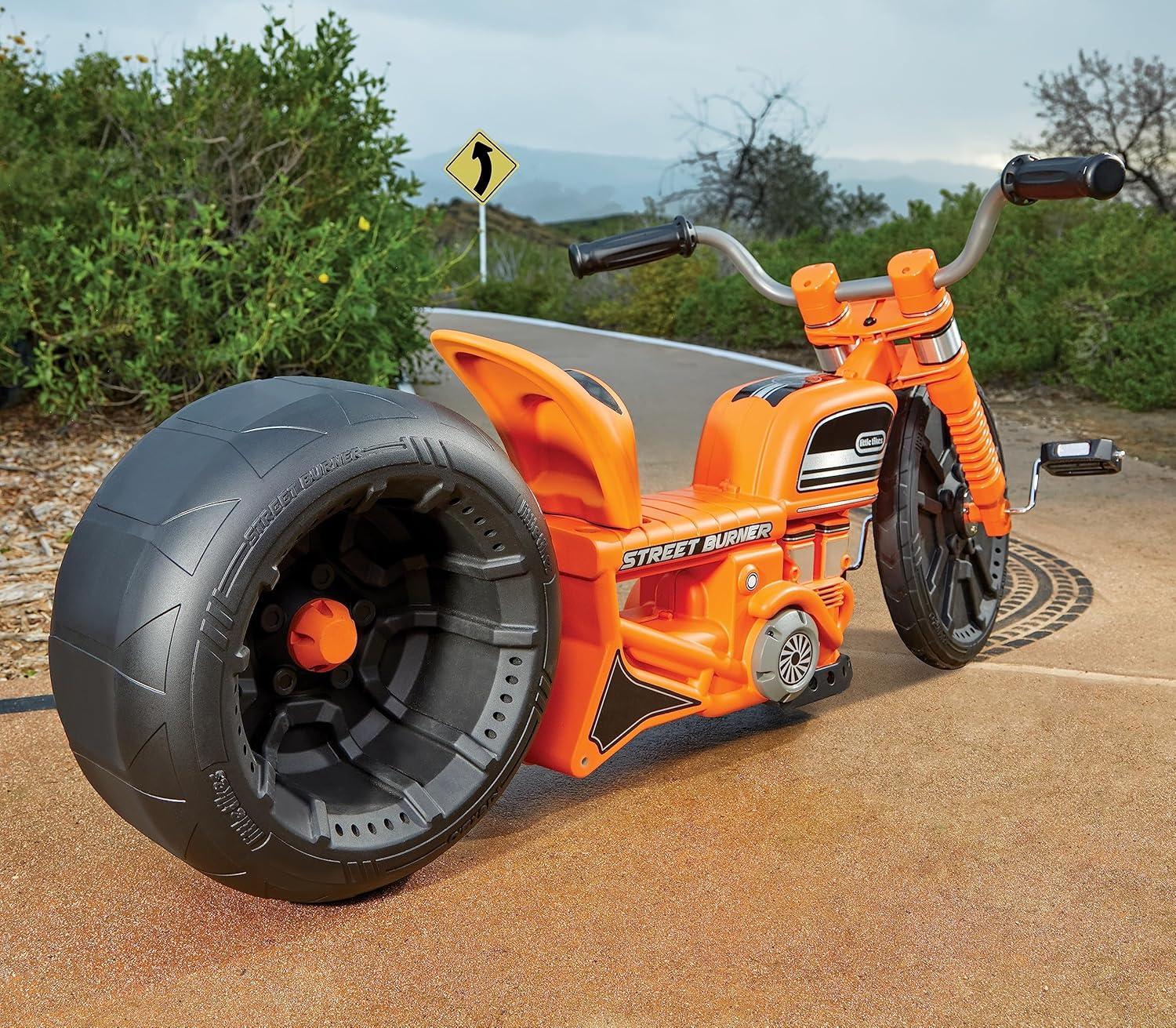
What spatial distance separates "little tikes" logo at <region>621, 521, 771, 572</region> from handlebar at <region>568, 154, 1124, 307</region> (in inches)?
27.4

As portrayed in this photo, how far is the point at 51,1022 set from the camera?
6.86ft

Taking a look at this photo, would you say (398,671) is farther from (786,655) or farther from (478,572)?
(786,655)

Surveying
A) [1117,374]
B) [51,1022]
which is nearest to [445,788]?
[51,1022]

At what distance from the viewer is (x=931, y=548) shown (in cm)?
365

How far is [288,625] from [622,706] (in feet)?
2.68

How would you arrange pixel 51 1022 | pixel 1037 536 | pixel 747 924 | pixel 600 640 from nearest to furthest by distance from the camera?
pixel 51 1022 < pixel 747 924 < pixel 600 640 < pixel 1037 536

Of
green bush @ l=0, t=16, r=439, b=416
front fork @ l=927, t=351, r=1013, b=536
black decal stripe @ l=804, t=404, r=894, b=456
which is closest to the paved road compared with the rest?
front fork @ l=927, t=351, r=1013, b=536

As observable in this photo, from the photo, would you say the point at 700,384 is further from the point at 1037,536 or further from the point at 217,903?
the point at 217,903

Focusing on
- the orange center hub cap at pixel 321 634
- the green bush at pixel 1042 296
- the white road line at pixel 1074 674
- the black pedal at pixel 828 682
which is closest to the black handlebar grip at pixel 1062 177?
the black pedal at pixel 828 682

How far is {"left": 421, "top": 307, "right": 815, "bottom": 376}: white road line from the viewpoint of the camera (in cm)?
1173

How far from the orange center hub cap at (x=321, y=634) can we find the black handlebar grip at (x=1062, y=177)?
5.75 ft

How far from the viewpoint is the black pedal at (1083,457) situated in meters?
3.70

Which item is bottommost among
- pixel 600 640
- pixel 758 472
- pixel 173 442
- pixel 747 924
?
pixel 747 924

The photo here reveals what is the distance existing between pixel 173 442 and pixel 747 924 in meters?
1.42
